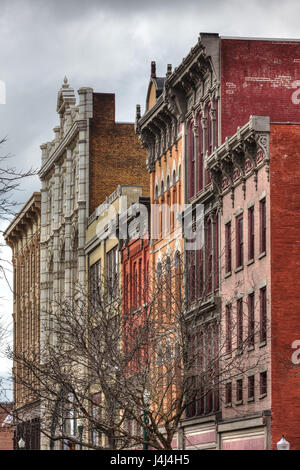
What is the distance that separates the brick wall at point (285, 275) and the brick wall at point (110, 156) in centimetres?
4049

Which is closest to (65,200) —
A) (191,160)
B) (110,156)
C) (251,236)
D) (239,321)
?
(110,156)

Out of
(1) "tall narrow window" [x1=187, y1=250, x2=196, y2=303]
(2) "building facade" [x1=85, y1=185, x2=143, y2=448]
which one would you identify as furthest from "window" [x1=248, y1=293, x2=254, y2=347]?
(2) "building facade" [x1=85, y1=185, x2=143, y2=448]

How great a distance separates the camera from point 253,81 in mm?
56875

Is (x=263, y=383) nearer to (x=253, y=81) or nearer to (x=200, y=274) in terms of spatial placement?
(x=200, y=274)

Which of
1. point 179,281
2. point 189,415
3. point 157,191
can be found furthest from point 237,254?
point 157,191

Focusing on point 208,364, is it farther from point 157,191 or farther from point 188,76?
point 157,191

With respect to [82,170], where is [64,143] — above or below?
above

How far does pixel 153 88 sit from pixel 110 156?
22021mm

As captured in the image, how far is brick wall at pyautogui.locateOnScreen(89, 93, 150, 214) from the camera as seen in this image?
295 feet

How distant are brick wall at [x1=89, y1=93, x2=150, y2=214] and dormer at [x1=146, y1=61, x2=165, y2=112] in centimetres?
1903

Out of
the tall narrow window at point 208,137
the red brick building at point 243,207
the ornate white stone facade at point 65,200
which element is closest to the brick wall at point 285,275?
the red brick building at point 243,207

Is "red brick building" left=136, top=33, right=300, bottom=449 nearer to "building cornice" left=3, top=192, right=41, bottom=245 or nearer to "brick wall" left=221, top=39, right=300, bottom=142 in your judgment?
"brick wall" left=221, top=39, right=300, bottom=142

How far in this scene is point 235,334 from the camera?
51281 mm
